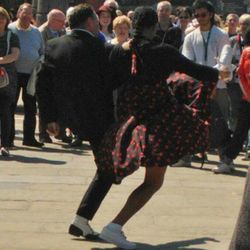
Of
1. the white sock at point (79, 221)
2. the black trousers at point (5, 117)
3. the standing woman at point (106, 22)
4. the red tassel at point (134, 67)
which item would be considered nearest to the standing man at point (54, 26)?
the standing woman at point (106, 22)

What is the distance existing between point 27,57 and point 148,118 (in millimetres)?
5896

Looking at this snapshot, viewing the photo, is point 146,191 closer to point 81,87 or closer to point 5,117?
point 81,87

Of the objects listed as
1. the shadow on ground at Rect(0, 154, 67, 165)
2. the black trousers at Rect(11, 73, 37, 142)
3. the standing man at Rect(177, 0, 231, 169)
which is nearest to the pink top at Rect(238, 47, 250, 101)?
the standing man at Rect(177, 0, 231, 169)

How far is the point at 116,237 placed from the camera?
21.2 ft

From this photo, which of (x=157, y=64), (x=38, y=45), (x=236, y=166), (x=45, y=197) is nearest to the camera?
(x=157, y=64)

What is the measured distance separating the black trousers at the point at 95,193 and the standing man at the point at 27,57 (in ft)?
17.9

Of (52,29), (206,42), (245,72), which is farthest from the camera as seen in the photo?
(52,29)

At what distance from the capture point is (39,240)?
6695mm

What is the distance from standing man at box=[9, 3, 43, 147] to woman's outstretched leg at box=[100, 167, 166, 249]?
5.60 m

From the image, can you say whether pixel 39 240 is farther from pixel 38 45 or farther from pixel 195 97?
pixel 38 45

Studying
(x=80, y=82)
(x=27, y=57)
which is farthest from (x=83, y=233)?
(x=27, y=57)

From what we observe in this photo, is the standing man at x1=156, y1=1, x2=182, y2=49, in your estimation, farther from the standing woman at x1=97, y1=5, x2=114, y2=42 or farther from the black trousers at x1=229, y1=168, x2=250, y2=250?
the black trousers at x1=229, y1=168, x2=250, y2=250

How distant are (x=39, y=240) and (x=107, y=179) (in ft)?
2.39

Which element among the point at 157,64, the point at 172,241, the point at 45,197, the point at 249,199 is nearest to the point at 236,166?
the point at 45,197
